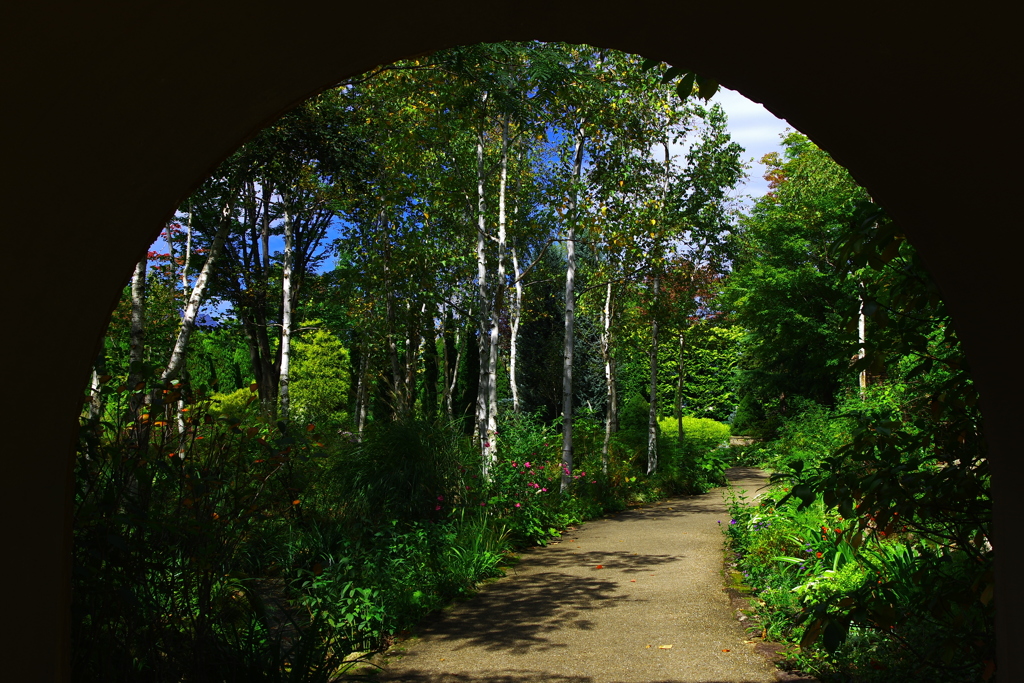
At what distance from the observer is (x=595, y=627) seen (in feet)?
20.1

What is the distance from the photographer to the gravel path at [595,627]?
500 cm

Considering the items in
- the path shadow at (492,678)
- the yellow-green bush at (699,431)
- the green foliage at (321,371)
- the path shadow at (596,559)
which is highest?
the green foliage at (321,371)

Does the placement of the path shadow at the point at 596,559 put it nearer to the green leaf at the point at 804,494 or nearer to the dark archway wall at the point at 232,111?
the green leaf at the point at 804,494

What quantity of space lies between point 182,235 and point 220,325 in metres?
2.92

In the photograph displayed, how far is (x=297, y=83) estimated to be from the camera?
193 centimetres

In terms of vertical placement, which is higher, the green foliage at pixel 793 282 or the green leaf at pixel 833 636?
the green foliage at pixel 793 282

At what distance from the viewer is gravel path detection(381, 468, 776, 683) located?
500 centimetres

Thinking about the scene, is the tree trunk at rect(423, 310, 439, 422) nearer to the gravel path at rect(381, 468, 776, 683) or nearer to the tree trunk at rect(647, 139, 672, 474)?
the tree trunk at rect(647, 139, 672, 474)

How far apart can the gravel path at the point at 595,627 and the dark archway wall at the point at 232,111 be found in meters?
3.30

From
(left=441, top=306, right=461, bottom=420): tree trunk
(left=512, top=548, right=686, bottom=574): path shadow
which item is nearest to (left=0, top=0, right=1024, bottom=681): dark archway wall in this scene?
(left=512, top=548, right=686, bottom=574): path shadow

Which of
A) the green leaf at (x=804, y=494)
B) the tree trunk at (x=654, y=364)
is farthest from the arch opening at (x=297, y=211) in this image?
the green leaf at (x=804, y=494)

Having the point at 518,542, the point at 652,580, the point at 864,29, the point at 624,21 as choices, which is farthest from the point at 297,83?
the point at 518,542

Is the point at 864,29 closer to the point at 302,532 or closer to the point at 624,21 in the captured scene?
the point at 624,21

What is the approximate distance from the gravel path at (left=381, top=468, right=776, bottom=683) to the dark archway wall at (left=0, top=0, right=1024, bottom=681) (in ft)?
10.8
